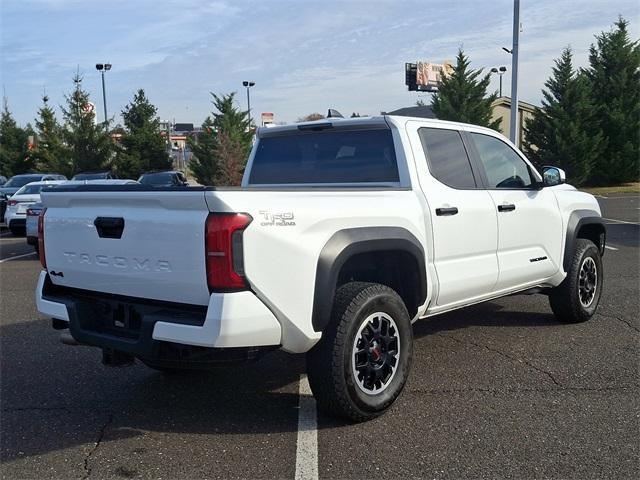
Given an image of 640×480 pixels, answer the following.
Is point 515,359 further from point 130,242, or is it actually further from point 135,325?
point 130,242

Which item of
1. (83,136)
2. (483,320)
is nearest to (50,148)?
(83,136)

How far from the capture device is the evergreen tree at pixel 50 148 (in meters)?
33.6

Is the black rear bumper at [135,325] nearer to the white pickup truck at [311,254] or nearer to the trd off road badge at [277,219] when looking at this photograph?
the white pickup truck at [311,254]

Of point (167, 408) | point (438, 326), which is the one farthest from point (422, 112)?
point (167, 408)

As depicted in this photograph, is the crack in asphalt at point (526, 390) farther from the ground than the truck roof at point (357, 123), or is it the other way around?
the truck roof at point (357, 123)

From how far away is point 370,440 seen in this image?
364 cm

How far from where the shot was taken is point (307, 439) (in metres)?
3.66

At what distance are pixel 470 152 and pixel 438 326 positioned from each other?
1884 millimetres

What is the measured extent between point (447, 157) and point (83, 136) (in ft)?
104

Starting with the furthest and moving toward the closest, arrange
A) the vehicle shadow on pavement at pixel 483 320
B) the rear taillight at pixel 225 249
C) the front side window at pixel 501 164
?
1. the vehicle shadow on pavement at pixel 483 320
2. the front side window at pixel 501 164
3. the rear taillight at pixel 225 249

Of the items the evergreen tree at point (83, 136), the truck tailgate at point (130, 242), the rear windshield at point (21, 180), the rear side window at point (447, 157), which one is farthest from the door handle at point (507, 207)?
the evergreen tree at point (83, 136)

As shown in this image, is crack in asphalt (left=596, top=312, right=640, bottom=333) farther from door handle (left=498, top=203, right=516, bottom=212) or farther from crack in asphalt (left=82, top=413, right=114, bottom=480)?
crack in asphalt (left=82, top=413, right=114, bottom=480)

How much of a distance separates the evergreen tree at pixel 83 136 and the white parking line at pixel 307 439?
31565 mm

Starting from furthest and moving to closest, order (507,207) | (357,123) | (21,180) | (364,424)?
(21,180), (507,207), (357,123), (364,424)
